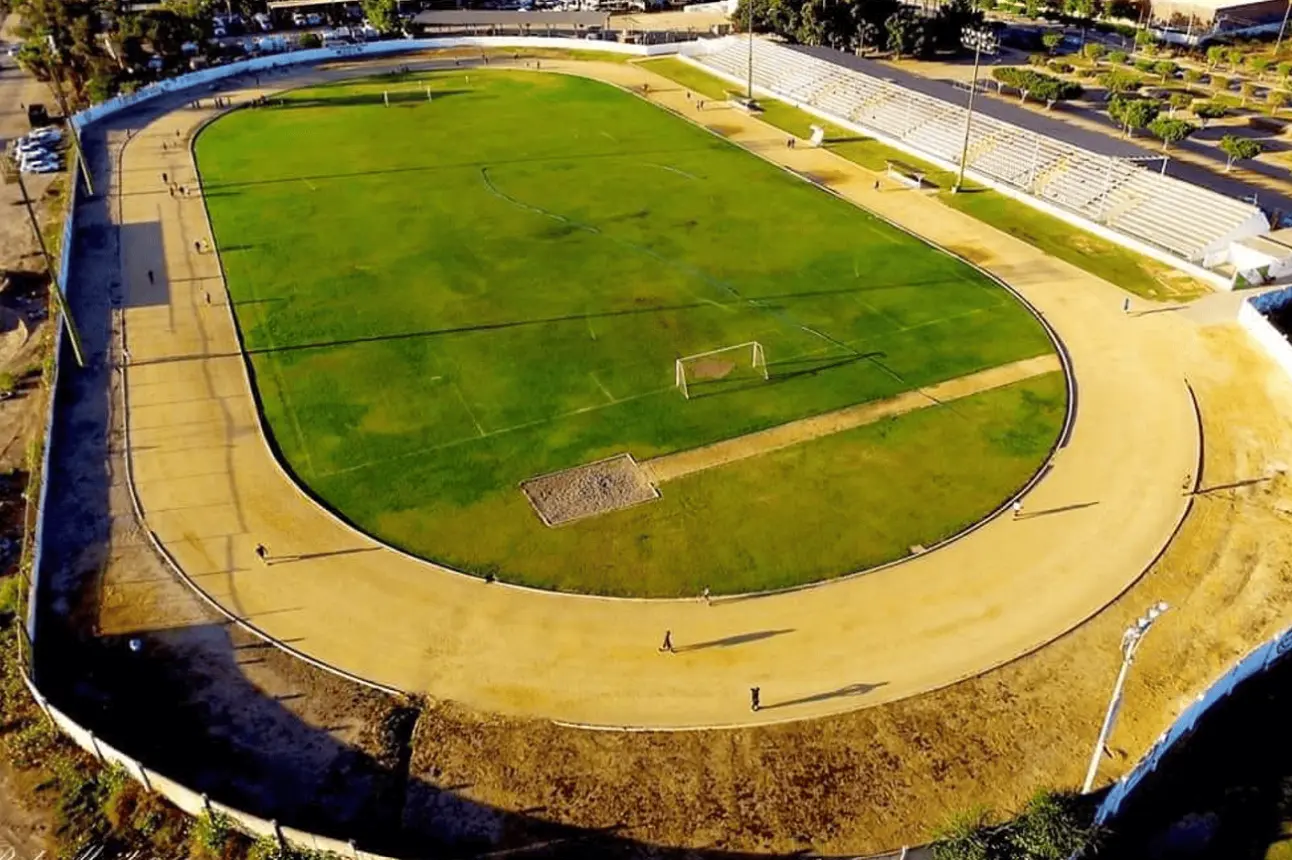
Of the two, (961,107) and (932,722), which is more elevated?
(961,107)

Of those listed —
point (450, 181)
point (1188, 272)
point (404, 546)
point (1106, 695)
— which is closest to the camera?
point (1106, 695)

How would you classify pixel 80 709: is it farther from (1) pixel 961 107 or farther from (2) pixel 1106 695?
(1) pixel 961 107

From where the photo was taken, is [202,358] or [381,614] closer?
[381,614]

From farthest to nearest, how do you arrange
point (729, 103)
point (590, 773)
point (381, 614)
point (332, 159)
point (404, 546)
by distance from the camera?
point (729, 103) < point (332, 159) < point (404, 546) < point (381, 614) < point (590, 773)

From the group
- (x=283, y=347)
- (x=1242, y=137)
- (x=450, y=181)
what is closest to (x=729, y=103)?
(x=450, y=181)

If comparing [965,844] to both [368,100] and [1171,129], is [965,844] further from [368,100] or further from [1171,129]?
[368,100]

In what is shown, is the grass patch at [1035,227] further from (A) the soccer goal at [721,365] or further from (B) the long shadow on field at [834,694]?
(B) the long shadow on field at [834,694]
